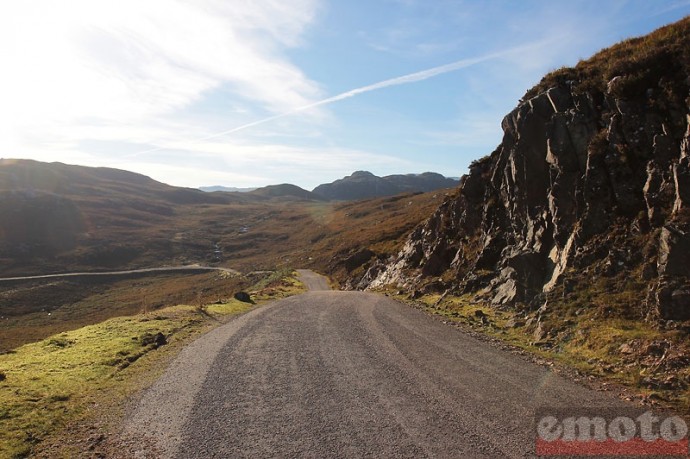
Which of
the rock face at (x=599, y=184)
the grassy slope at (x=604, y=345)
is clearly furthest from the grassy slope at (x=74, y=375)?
the rock face at (x=599, y=184)

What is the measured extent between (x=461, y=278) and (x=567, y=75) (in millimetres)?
15030

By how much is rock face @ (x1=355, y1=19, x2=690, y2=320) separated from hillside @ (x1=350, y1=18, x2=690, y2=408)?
0.17 feet

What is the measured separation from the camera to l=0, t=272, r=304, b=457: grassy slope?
9859 millimetres

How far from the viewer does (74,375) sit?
44.3 feet

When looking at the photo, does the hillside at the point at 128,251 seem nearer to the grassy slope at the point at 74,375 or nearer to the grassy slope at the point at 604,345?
the grassy slope at the point at 74,375

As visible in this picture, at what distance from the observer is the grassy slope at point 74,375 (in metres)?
9.86

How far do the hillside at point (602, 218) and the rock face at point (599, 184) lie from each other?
0.05 metres

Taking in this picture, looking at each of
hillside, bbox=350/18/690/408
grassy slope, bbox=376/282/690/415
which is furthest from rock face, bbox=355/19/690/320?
grassy slope, bbox=376/282/690/415

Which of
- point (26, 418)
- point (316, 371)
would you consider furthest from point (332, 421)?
point (26, 418)

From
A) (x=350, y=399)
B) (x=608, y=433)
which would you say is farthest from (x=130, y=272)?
(x=608, y=433)

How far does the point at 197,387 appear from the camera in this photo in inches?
491

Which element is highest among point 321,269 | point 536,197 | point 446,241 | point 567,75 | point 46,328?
point 567,75

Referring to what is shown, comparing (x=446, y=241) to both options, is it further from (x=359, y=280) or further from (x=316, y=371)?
(x=316, y=371)

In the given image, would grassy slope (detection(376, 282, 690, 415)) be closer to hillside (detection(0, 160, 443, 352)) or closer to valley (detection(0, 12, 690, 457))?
valley (detection(0, 12, 690, 457))
